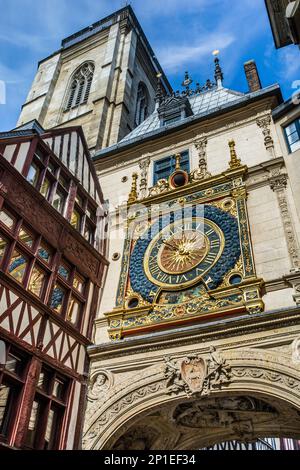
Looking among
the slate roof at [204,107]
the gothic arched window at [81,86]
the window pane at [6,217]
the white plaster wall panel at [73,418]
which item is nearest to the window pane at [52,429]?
the white plaster wall panel at [73,418]

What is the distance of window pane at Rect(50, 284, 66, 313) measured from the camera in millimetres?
10764

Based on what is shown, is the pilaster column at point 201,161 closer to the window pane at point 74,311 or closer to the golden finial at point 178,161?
the golden finial at point 178,161

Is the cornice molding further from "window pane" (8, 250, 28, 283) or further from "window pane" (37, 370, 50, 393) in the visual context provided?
"window pane" (8, 250, 28, 283)

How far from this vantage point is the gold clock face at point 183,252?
36.6ft

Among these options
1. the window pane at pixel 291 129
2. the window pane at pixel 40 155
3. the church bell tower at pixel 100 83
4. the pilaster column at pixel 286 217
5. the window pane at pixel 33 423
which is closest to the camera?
the window pane at pixel 33 423

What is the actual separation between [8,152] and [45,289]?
10.9ft

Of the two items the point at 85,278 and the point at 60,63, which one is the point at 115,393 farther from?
the point at 60,63

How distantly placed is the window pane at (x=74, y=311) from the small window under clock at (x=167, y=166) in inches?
190

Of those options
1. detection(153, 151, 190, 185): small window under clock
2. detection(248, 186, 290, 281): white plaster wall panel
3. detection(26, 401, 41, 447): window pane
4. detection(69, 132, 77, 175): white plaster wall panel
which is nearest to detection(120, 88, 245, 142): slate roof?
detection(153, 151, 190, 185): small window under clock

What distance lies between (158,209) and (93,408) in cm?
593

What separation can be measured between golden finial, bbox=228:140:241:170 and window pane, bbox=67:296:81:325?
5740mm

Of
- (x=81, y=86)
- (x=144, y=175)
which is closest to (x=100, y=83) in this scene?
(x=81, y=86)

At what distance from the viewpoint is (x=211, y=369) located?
29.6ft

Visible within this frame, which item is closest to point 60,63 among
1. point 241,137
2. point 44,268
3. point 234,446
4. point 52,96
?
point 52,96
